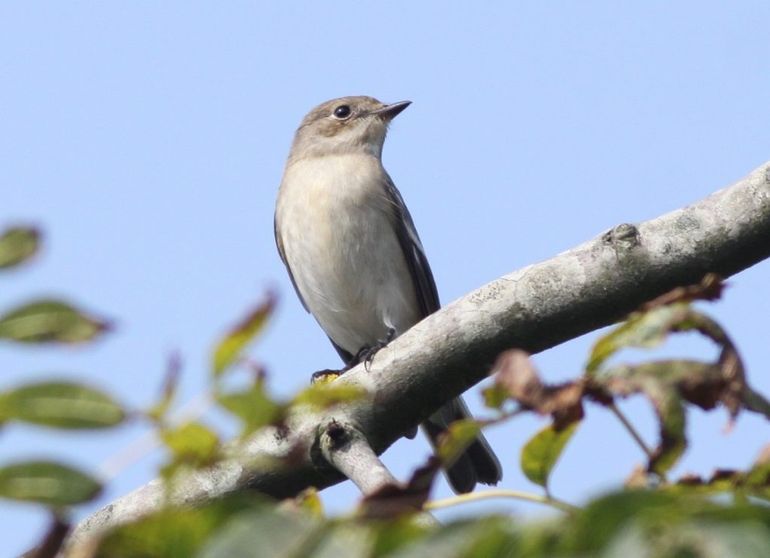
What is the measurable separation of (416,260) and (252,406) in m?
8.84

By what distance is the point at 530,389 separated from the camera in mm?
1727

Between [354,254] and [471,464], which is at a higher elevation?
[354,254]

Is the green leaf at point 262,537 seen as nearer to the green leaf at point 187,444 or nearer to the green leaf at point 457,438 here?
the green leaf at point 187,444

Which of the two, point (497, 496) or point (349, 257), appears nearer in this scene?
point (497, 496)

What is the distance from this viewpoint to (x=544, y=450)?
184 cm

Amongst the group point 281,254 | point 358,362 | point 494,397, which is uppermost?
point 494,397

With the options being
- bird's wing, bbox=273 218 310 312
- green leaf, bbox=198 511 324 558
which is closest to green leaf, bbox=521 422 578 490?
green leaf, bbox=198 511 324 558

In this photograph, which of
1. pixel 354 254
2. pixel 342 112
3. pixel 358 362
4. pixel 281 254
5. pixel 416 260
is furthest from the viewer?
pixel 342 112

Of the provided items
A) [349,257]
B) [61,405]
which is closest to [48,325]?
[61,405]

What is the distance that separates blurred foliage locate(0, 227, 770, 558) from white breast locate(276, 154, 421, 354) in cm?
801

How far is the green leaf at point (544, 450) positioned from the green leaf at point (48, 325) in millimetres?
656

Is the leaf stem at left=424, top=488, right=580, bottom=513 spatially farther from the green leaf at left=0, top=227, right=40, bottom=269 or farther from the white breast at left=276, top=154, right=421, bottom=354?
the white breast at left=276, top=154, right=421, bottom=354

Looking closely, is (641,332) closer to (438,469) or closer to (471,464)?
(438,469)

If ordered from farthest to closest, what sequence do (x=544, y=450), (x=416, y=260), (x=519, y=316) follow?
(x=416, y=260)
(x=519, y=316)
(x=544, y=450)
